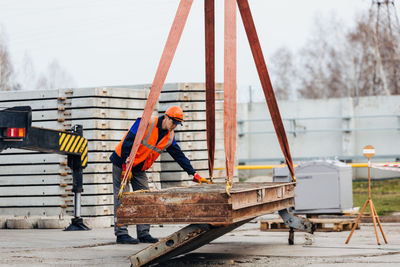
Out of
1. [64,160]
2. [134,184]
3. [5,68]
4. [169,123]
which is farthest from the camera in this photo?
[5,68]

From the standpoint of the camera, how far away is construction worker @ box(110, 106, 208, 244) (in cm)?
880

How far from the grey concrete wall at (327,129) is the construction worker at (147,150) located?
18068 millimetres

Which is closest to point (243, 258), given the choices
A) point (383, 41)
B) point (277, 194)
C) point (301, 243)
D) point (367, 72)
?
point (277, 194)

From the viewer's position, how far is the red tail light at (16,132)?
382 inches

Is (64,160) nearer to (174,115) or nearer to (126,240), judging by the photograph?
(126,240)

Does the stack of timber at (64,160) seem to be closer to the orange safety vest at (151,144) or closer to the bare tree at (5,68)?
the orange safety vest at (151,144)

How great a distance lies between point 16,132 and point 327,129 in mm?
20599

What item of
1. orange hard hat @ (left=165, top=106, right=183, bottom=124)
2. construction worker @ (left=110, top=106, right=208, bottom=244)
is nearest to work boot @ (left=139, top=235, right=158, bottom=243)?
construction worker @ (left=110, top=106, right=208, bottom=244)

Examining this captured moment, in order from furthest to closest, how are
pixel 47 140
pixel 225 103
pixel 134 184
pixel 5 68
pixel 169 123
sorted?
1. pixel 5 68
2. pixel 47 140
3. pixel 134 184
4. pixel 169 123
5. pixel 225 103

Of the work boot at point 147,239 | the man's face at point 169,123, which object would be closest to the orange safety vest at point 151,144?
the man's face at point 169,123

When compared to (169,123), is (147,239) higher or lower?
lower

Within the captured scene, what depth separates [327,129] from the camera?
1135 inches

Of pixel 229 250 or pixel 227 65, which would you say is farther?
pixel 229 250

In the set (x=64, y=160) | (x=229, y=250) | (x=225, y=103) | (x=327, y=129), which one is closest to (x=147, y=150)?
(x=229, y=250)
